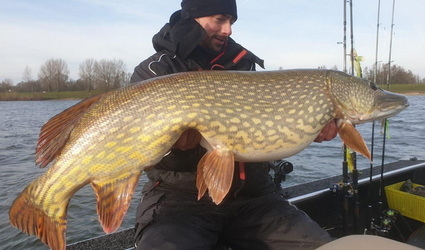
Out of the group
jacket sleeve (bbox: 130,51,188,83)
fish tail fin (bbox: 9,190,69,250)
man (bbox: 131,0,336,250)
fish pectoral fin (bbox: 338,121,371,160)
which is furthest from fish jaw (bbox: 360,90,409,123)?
fish tail fin (bbox: 9,190,69,250)

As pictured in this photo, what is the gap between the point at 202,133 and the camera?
1854 millimetres

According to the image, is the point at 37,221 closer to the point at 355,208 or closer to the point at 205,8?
the point at 205,8

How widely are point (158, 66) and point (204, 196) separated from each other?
0.93 m

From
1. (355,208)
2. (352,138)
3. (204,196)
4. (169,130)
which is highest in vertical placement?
(169,130)

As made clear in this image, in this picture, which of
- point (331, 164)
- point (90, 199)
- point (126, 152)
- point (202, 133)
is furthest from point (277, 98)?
point (331, 164)

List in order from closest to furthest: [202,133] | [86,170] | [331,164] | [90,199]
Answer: [86,170] < [202,133] < [90,199] < [331,164]

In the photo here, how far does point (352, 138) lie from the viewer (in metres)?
2.05

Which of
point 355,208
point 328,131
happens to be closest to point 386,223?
point 355,208

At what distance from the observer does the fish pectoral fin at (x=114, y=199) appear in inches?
68.3

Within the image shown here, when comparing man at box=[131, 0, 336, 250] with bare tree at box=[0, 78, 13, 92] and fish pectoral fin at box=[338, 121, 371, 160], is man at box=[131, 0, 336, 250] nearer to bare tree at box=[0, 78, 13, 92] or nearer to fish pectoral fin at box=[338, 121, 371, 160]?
fish pectoral fin at box=[338, 121, 371, 160]

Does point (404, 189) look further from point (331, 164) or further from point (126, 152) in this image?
point (331, 164)

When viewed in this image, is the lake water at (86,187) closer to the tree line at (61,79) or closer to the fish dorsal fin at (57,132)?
the fish dorsal fin at (57,132)

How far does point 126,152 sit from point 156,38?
1203mm

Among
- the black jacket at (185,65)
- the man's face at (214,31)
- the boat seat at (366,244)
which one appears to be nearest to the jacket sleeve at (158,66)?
the black jacket at (185,65)
